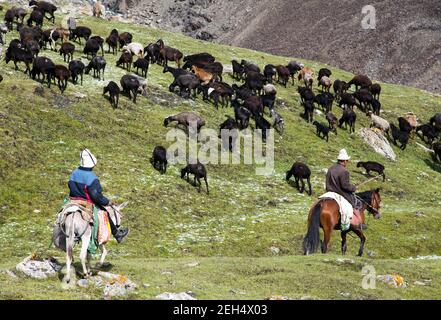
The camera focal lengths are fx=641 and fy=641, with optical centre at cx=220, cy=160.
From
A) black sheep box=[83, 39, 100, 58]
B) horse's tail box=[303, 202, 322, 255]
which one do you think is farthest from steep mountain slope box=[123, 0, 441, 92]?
horse's tail box=[303, 202, 322, 255]

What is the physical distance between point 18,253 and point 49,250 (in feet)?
3.95

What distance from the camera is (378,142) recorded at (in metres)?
51.7

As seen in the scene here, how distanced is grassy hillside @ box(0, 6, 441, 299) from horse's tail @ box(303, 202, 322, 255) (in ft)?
1.71

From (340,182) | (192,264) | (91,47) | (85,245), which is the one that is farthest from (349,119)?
(85,245)

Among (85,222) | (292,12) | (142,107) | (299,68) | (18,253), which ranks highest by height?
(292,12)

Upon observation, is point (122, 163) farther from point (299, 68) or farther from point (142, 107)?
point (299, 68)

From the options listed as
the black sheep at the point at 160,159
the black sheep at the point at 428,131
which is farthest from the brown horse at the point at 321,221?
the black sheep at the point at 428,131

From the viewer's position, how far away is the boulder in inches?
2005

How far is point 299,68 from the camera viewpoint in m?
63.0

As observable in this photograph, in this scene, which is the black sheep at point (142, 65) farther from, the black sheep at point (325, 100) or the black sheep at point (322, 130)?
the black sheep at point (325, 100)

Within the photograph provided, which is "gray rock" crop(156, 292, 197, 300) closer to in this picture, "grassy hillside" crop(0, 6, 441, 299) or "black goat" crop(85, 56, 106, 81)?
"grassy hillside" crop(0, 6, 441, 299)

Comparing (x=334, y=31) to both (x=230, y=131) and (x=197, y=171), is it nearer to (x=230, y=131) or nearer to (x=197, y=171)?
(x=230, y=131)

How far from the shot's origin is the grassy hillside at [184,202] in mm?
18312
